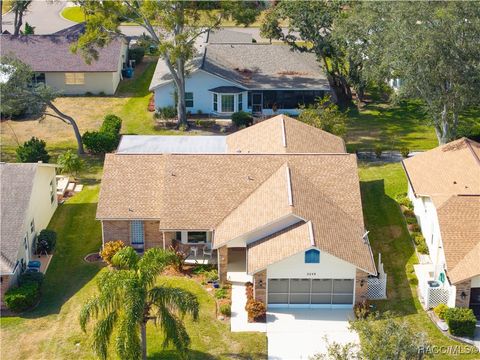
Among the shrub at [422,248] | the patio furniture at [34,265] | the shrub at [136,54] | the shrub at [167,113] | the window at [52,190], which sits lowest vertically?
the patio furniture at [34,265]

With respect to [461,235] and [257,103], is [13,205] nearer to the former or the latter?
[461,235]

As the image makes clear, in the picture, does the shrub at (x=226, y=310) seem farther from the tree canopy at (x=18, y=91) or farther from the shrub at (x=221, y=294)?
the tree canopy at (x=18, y=91)

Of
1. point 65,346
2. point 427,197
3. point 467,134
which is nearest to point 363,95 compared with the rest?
point 467,134

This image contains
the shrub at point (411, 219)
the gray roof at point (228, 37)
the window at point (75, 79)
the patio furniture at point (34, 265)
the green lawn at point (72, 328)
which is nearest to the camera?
the green lawn at point (72, 328)

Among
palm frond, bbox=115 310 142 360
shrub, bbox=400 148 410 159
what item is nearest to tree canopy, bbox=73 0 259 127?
shrub, bbox=400 148 410 159

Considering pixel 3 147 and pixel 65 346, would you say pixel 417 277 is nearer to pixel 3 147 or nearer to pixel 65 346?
pixel 65 346

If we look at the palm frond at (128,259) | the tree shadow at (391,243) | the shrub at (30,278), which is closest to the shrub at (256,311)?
the tree shadow at (391,243)
